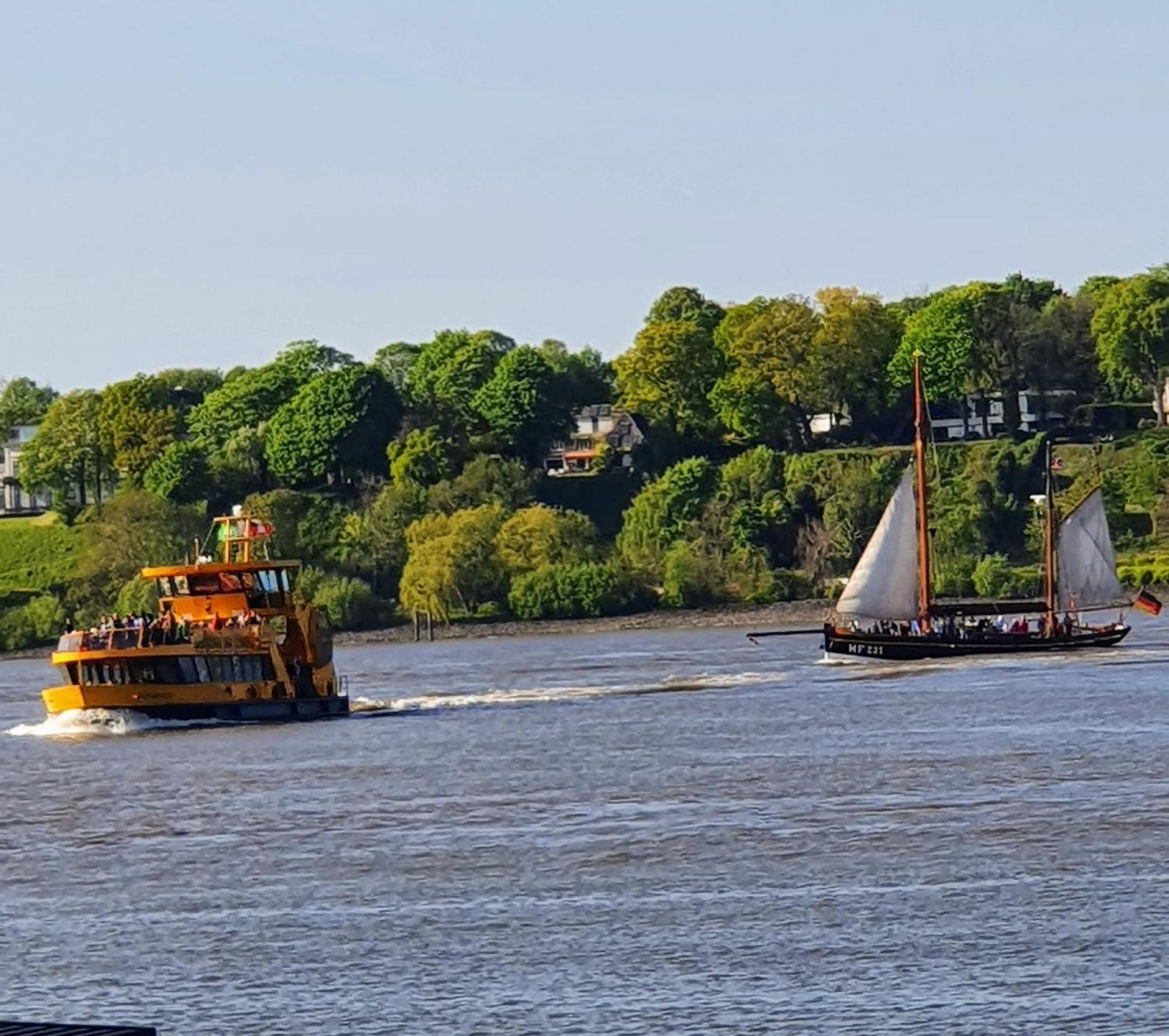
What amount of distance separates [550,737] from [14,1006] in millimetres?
37989

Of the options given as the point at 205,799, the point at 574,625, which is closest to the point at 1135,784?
the point at 205,799

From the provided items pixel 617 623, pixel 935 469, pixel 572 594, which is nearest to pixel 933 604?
pixel 617 623

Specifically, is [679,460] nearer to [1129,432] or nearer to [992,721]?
[1129,432]

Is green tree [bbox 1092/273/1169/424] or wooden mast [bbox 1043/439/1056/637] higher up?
green tree [bbox 1092/273/1169/424]

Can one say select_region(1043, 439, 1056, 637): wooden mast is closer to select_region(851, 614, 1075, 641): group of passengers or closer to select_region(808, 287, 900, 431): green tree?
select_region(851, 614, 1075, 641): group of passengers

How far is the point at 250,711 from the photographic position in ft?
269

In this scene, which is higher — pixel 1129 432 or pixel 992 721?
pixel 1129 432

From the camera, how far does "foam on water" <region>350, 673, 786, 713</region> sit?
89062mm

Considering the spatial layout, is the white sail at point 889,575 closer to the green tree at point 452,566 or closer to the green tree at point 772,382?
the green tree at point 452,566

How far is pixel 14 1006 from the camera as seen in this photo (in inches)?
1412

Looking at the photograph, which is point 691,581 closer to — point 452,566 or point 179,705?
point 452,566

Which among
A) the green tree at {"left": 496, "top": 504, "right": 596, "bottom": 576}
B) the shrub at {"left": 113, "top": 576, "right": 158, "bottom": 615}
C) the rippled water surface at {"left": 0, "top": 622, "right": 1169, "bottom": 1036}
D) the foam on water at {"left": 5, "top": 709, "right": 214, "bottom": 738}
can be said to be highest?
the green tree at {"left": 496, "top": 504, "right": 596, "bottom": 576}

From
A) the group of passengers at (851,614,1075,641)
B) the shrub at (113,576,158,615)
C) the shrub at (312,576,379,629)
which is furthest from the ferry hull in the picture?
the shrub at (312,576,379,629)

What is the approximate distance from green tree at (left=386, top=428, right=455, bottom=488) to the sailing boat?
3098 inches
